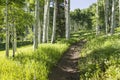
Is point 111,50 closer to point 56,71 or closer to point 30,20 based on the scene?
point 56,71

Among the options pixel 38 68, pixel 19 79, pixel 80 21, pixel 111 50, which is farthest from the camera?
pixel 80 21

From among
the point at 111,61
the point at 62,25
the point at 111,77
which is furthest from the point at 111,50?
the point at 62,25

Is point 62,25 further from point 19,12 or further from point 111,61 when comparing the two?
point 111,61

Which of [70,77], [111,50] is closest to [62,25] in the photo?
[111,50]

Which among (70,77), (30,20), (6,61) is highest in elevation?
(30,20)

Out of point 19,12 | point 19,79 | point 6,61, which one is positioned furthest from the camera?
point 19,12

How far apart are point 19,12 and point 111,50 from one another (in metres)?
7.56

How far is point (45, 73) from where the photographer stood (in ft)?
36.6

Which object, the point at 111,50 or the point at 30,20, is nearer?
the point at 111,50

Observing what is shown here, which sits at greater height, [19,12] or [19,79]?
[19,12]

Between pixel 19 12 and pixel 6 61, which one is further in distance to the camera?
pixel 19 12

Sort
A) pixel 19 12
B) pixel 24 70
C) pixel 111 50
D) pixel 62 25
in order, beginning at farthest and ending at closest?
pixel 62 25, pixel 19 12, pixel 111 50, pixel 24 70

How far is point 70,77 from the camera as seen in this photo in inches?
473

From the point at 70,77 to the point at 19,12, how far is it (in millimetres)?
7900
